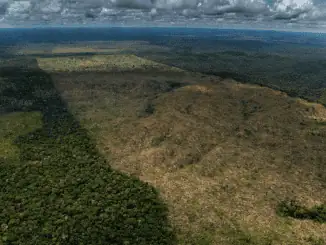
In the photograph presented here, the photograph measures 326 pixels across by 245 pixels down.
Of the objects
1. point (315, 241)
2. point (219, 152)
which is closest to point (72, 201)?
point (219, 152)

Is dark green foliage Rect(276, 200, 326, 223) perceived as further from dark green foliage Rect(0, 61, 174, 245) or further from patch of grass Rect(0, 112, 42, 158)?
patch of grass Rect(0, 112, 42, 158)

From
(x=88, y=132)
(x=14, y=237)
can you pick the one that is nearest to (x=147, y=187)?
(x=14, y=237)

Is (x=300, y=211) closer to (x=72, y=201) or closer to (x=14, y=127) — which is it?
(x=72, y=201)

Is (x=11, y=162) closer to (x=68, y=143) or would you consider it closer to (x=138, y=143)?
(x=68, y=143)

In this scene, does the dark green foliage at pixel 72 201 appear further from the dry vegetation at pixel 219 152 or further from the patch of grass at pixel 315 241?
the patch of grass at pixel 315 241

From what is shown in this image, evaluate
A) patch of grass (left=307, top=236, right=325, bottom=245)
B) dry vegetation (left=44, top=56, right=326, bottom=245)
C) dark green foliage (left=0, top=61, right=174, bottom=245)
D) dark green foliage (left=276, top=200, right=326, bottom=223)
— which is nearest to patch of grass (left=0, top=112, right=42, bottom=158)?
dark green foliage (left=0, top=61, right=174, bottom=245)

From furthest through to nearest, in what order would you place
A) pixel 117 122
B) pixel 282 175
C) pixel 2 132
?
pixel 117 122 → pixel 2 132 → pixel 282 175

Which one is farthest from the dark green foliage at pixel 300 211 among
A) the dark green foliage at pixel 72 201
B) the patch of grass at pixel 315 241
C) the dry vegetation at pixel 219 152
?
the dark green foliage at pixel 72 201

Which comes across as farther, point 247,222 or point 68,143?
point 68,143

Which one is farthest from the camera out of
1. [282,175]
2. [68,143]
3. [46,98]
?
[46,98]
